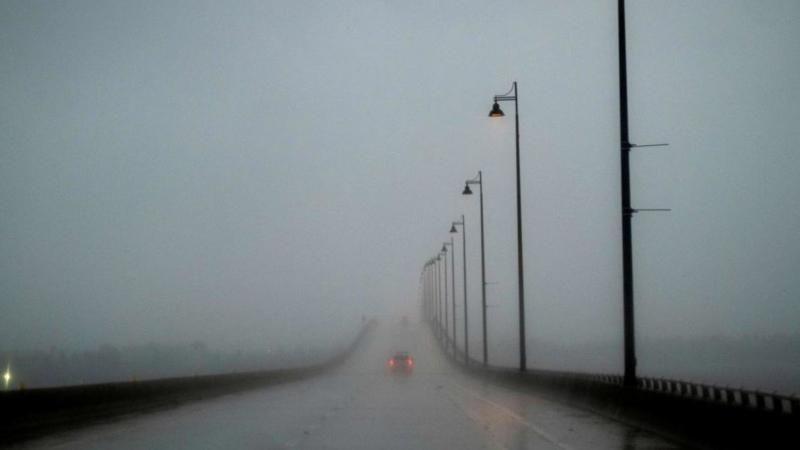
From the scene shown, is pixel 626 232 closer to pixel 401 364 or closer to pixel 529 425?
pixel 529 425

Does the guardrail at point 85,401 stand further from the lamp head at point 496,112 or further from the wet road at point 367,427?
the lamp head at point 496,112

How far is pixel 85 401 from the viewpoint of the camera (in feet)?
92.5

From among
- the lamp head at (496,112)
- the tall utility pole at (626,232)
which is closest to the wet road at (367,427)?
the tall utility pole at (626,232)

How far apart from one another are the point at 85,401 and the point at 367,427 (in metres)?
8.12

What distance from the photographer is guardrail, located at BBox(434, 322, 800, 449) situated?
621 inches

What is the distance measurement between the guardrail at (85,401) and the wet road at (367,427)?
3.20 ft

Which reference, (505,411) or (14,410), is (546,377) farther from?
(14,410)

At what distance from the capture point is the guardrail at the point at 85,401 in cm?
2247

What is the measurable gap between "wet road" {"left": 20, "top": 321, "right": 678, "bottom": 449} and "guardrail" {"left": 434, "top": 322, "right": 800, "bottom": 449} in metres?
0.52

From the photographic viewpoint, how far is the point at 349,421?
2672 centimetres

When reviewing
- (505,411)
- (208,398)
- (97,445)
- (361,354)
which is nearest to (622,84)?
(505,411)

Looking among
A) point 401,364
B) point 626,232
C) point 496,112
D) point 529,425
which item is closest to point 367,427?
point 529,425

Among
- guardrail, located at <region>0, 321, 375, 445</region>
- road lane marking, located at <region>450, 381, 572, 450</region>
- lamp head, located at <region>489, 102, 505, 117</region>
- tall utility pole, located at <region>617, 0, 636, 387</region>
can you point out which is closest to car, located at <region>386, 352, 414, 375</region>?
guardrail, located at <region>0, 321, 375, 445</region>

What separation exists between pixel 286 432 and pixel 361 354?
372 ft
